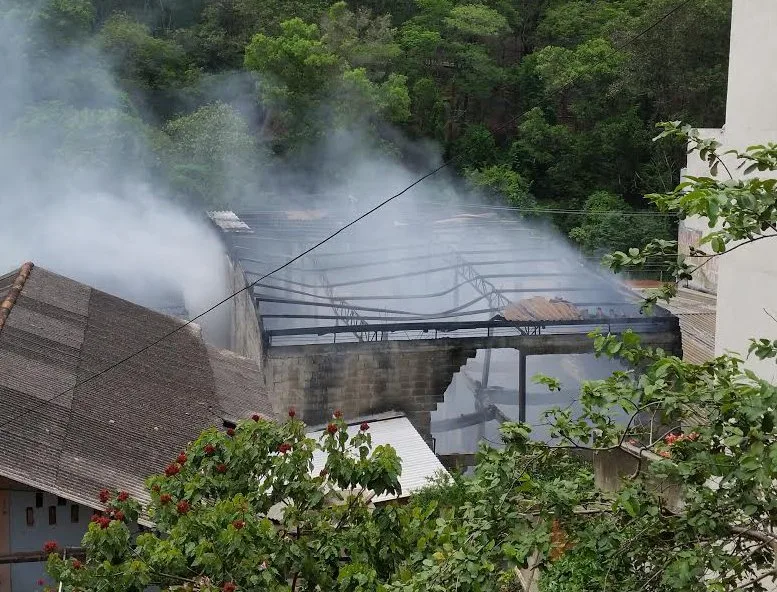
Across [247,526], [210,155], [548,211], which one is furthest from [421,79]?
[247,526]

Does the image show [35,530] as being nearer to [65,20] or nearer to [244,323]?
[244,323]

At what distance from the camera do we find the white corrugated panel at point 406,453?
11781 millimetres

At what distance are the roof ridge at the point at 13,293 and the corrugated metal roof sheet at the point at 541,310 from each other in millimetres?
7498

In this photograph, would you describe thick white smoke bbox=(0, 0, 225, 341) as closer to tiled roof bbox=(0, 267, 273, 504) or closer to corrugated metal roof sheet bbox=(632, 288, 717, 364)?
tiled roof bbox=(0, 267, 273, 504)

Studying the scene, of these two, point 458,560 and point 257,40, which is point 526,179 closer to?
point 257,40

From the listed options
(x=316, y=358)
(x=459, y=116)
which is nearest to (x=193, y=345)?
(x=316, y=358)

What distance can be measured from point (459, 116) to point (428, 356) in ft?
81.7

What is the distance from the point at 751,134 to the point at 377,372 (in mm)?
8751

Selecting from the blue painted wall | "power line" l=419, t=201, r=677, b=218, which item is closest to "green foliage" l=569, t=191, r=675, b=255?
"power line" l=419, t=201, r=677, b=218

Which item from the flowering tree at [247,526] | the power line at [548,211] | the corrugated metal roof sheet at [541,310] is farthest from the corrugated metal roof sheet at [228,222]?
the flowering tree at [247,526]

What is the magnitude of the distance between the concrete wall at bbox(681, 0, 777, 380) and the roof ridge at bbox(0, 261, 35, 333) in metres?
7.63

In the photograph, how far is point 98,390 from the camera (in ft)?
32.6

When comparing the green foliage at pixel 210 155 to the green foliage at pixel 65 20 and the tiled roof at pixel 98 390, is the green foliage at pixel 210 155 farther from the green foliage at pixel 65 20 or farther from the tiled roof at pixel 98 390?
the tiled roof at pixel 98 390

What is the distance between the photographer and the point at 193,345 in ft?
43.5
